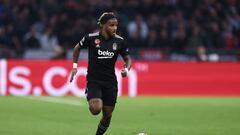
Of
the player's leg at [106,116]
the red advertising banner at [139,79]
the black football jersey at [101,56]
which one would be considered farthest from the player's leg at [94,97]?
the red advertising banner at [139,79]

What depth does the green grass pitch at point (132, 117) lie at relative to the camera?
1378 cm

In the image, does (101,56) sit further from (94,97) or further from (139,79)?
(139,79)

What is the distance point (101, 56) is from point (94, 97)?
794mm

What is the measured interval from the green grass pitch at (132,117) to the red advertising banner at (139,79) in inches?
49.2

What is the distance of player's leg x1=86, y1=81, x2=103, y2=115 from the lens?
11.2 m

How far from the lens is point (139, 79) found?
24953 mm

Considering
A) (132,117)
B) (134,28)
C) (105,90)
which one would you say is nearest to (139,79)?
(134,28)

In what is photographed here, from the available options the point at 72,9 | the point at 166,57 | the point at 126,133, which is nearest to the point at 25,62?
the point at 72,9

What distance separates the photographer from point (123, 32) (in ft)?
86.1

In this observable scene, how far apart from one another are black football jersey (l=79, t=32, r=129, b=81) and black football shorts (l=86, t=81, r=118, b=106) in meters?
0.09

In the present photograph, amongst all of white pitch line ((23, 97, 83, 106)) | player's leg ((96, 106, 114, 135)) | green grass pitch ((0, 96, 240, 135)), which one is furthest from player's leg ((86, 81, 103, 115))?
white pitch line ((23, 97, 83, 106))

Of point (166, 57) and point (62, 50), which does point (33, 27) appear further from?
point (166, 57)

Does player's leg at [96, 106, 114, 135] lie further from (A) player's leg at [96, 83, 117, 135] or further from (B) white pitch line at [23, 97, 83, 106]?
(B) white pitch line at [23, 97, 83, 106]

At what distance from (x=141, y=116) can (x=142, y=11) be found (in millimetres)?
11512
